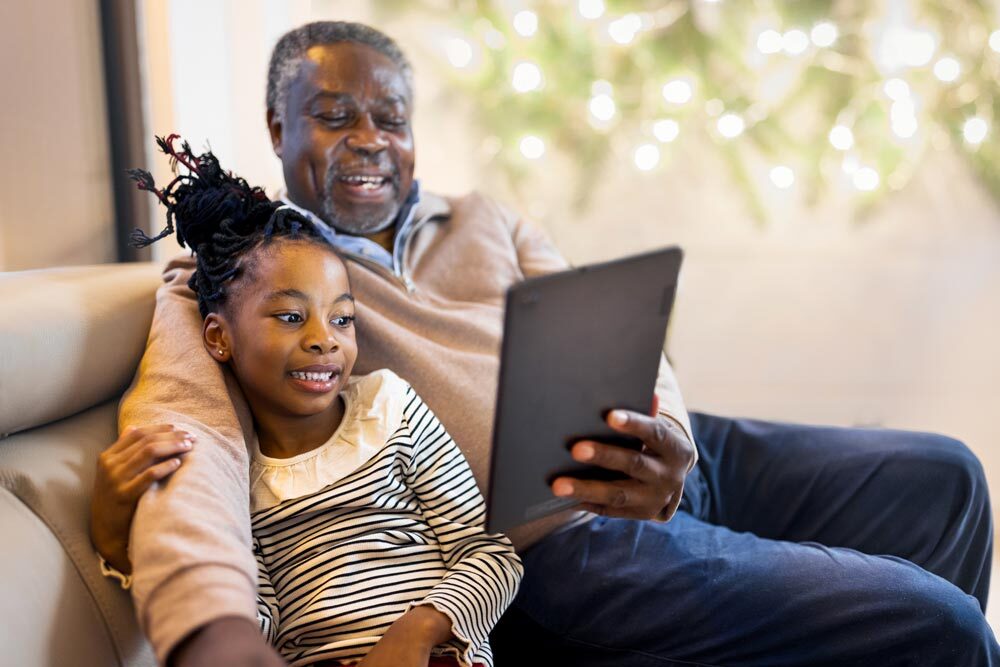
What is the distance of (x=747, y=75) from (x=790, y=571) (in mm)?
1385

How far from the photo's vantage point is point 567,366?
86 centimetres

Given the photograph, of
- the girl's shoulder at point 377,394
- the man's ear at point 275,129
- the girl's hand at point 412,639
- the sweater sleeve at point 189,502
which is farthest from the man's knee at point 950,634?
the man's ear at point 275,129

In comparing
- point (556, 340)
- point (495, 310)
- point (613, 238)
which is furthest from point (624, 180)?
point (556, 340)

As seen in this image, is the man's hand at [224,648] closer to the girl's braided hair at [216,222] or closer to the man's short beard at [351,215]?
the girl's braided hair at [216,222]

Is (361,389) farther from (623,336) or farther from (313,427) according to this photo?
(623,336)

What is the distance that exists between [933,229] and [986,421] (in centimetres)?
51

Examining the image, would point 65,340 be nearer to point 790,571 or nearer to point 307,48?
point 307,48

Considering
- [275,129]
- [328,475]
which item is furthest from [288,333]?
[275,129]

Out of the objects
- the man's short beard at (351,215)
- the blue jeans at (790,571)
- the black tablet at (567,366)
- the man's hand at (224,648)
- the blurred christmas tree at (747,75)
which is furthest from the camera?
the blurred christmas tree at (747,75)

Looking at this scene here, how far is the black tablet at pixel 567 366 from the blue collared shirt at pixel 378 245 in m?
0.52

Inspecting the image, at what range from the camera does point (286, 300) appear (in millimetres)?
996

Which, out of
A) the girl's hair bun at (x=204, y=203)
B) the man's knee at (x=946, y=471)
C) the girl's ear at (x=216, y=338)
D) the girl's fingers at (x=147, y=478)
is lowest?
the man's knee at (x=946, y=471)

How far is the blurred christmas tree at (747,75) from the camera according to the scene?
207cm

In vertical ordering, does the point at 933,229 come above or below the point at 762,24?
below
